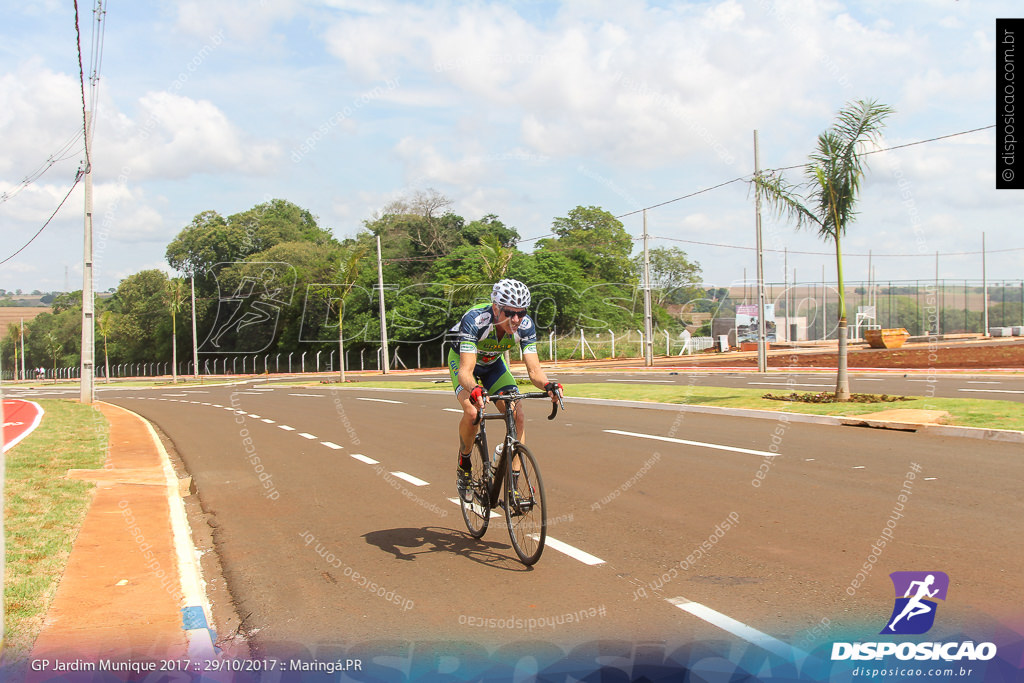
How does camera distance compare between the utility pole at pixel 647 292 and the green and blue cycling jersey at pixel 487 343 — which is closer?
the green and blue cycling jersey at pixel 487 343

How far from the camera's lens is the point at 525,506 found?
18.2 feet

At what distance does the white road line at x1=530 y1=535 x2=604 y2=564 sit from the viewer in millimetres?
5582

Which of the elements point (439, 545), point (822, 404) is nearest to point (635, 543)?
point (439, 545)

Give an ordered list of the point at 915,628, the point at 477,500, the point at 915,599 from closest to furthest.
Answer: the point at 915,628 → the point at 915,599 → the point at 477,500

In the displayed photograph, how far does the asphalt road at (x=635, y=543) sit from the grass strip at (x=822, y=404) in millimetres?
1592

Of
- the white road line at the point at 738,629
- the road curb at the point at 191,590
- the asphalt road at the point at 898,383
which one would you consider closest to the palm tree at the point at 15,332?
the asphalt road at the point at 898,383

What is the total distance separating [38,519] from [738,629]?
6046mm

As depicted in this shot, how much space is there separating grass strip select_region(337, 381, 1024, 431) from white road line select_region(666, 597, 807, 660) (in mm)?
8706

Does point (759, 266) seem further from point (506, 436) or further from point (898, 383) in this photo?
point (506, 436)

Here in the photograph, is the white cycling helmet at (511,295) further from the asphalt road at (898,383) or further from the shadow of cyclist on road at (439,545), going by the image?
the asphalt road at (898,383)

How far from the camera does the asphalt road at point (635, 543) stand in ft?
14.3

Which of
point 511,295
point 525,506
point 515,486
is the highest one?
point 511,295

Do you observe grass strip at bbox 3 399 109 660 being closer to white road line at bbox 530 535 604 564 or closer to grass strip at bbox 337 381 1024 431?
white road line at bbox 530 535 604 564

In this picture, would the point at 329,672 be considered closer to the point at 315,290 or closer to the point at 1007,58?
the point at 1007,58
